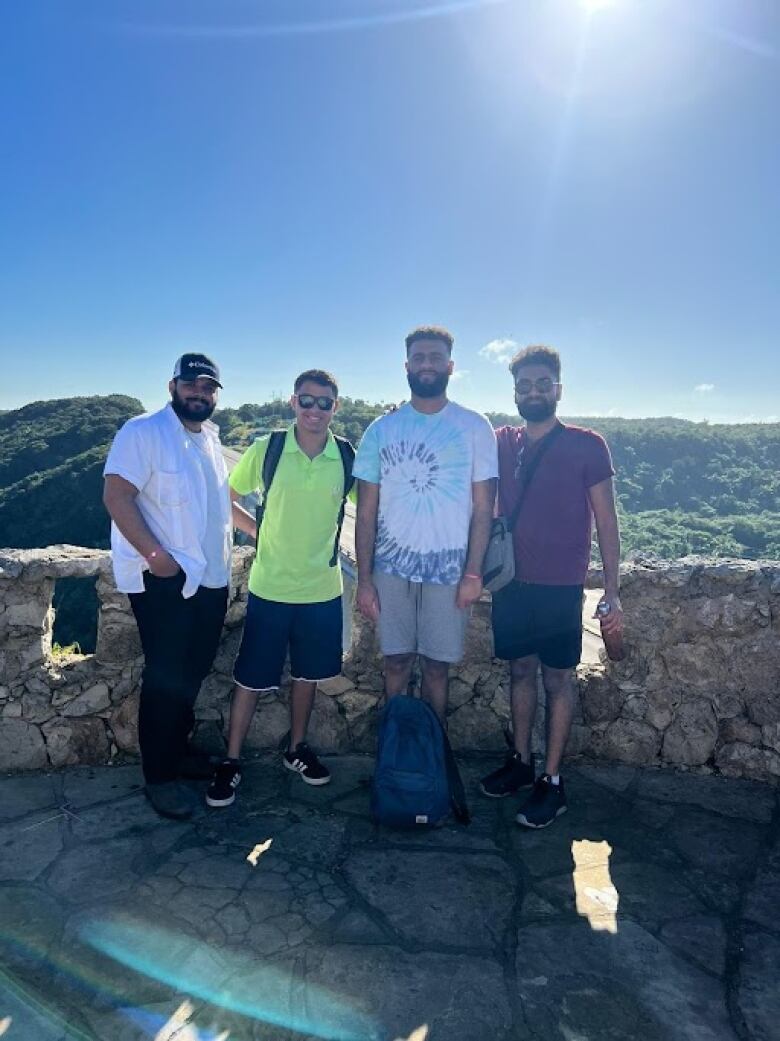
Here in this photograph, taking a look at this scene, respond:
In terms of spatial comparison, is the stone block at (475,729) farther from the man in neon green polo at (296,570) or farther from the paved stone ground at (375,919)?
the man in neon green polo at (296,570)

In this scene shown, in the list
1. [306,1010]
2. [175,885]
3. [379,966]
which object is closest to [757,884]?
[379,966]

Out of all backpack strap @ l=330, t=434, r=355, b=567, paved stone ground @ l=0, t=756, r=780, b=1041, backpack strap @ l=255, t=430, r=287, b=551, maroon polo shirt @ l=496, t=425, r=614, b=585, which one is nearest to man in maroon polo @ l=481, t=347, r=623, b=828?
maroon polo shirt @ l=496, t=425, r=614, b=585

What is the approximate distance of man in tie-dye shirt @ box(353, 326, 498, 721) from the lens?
3.12 m

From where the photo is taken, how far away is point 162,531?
3.02 metres

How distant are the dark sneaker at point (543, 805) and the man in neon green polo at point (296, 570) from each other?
98 cm

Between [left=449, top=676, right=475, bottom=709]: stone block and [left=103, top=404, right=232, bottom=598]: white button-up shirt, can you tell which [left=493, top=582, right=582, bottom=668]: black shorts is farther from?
[left=103, top=404, right=232, bottom=598]: white button-up shirt

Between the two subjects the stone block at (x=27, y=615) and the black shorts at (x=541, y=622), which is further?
the stone block at (x=27, y=615)

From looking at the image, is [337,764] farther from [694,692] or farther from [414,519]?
[694,692]

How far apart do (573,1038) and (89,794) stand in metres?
2.32

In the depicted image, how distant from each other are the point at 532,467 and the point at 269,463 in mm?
1230

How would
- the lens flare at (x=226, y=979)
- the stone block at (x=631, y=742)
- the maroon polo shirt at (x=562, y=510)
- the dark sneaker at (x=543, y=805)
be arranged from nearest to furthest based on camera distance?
the lens flare at (x=226, y=979) → the dark sneaker at (x=543, y=805) → the maroon polo shirt at (x=562, y=510) → the stone block at (x=631, y=742)

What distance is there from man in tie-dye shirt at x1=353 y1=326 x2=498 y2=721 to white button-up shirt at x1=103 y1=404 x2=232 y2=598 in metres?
0.72

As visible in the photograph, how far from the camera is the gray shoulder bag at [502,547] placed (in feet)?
10.4

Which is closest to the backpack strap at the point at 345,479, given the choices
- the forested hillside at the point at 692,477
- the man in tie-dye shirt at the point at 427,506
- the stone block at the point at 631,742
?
the man in tie-dye shirt at the point at 427,506
